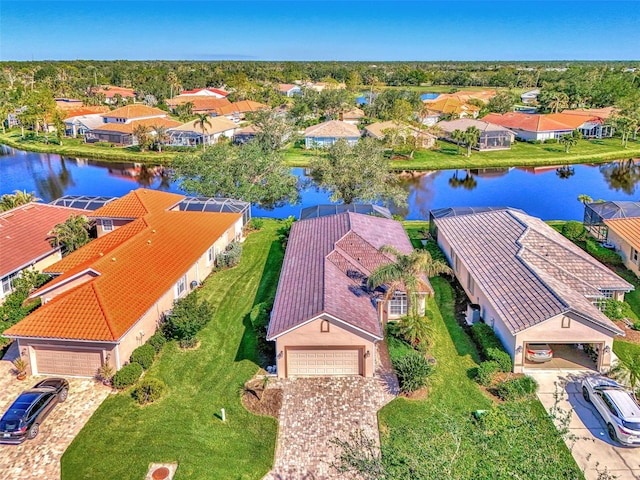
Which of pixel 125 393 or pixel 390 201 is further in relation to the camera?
pixel 390 201

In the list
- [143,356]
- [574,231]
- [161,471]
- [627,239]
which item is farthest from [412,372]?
[574,231]

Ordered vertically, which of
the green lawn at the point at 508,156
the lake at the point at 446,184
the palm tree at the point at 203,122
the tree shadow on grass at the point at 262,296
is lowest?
the lake at the point at 446,184

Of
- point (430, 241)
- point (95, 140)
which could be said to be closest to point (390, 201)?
point (430, 241)

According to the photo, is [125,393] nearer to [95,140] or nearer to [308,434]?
[308,434]

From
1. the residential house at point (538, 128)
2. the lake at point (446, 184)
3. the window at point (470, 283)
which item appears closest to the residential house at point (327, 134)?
the lake at point (446, 184)

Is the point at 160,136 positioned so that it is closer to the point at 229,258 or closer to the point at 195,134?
the point at 195,134

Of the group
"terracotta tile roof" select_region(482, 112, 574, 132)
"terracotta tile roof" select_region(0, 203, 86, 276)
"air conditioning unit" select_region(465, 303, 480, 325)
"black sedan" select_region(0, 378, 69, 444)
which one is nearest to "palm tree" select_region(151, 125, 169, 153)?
"terracotta tile roof" select_region(0, 203, 86, 276)

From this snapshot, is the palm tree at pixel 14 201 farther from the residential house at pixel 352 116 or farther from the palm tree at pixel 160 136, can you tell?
the residential house at pixel 352 116
